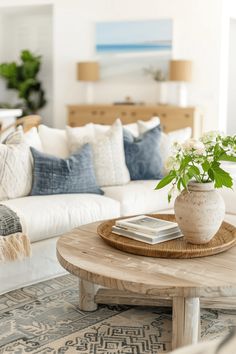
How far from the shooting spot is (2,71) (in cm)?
859

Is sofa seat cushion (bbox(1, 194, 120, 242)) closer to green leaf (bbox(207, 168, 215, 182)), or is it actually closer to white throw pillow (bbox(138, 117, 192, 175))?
white throw pillow (bbox(138, 117, 192, 175))

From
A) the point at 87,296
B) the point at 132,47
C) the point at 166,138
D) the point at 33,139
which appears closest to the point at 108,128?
the point at 166,138

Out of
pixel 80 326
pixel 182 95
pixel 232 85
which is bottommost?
pixel 80 326

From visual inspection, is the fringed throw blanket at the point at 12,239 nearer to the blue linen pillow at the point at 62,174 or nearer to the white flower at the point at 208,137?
the blue linen pillow at the point at 62,174

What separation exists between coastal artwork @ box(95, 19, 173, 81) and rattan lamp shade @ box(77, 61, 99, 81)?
28 cm

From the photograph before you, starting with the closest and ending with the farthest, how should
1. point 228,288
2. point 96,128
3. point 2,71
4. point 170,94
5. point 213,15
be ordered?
point 228,288 → point 96,128 → point 213,15 → point 170,94 → point 2,71

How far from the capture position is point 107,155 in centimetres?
403

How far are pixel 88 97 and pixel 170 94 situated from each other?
48.3 inches

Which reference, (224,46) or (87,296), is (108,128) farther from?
(224,46)

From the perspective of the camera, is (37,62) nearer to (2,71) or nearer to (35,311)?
(2,71)

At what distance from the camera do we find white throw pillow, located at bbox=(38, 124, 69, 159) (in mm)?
4020

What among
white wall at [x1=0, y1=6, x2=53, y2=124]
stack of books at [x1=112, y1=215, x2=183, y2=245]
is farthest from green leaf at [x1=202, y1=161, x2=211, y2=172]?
white wall at [x1=0, y1=6, x2=53, y2=124]

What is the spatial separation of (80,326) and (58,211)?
0.87 m

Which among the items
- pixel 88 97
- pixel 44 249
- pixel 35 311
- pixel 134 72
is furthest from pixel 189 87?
pixel 35 311
